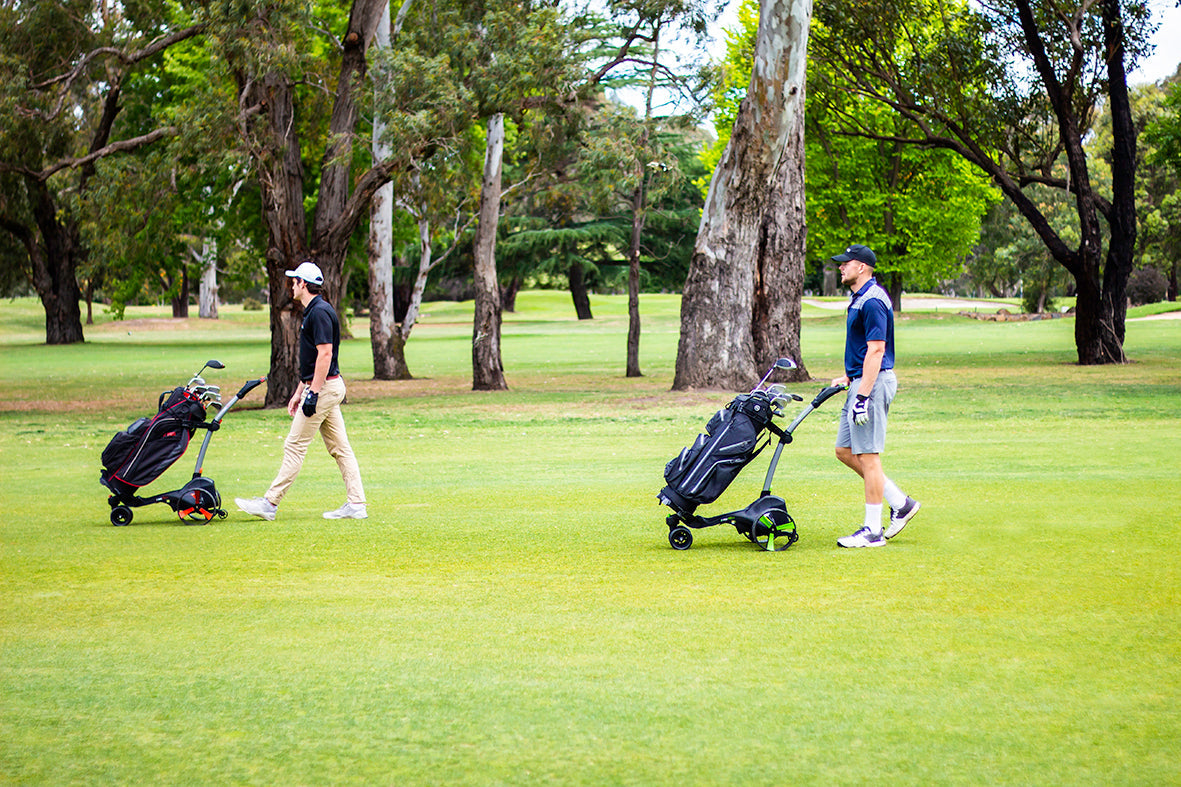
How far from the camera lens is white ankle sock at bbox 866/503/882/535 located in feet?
28.9

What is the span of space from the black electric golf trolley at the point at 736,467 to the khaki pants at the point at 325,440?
3.00 m

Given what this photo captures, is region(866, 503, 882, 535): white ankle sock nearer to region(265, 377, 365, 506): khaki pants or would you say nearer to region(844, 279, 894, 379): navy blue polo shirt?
region(844, 279, 894, 379): navy blue polo shirt

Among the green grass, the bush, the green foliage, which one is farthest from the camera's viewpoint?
the bush

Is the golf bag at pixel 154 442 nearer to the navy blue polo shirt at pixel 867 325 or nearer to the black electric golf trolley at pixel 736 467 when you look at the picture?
the black electric golf trolley at pixel 736 467

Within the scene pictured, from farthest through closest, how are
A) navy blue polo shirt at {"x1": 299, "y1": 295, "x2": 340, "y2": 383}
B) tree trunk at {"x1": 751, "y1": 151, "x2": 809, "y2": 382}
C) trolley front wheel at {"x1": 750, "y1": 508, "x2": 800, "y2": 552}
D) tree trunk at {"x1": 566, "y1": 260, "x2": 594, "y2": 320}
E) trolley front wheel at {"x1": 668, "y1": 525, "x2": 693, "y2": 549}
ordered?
tree trunk at {"x1": 566, "y1": 260, "x2": 594, "y2": 320} < tree trunk at {"x1": 751, "y1": 151, "x2": 809, "y2": 382} < navy blue polo shirt at {"x1": 299, "y1": 295, "x2": 340, "y2": 383} < trolley front wheel at {"x1": 668, "y1": 525, "x2": 693, "y2": 549} < trolley front wheel at {"x1": 750, "y1": 508, "x2": 800, "y2": 552}

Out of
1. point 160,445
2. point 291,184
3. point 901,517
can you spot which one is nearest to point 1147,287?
point 291,184

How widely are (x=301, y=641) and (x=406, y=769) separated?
1982 mm

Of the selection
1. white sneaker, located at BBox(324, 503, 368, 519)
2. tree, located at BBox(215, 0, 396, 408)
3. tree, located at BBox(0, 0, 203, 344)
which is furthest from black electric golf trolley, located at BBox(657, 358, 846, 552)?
tree, located at BBox(0, 0, 203, 344)

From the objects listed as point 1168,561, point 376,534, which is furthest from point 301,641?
point 1168,561

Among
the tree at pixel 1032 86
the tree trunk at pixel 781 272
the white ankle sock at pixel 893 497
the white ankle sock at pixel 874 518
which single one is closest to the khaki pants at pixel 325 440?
the white ankle sock at pixel 874 518

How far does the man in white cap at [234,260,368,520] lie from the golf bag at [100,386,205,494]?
2.39 ft

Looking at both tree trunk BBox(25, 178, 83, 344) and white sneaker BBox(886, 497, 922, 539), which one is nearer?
white sneaker BBox(886, 497, 922, 539)

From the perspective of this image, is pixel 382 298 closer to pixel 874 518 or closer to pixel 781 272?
pixel 781 272

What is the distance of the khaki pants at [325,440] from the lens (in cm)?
1004
